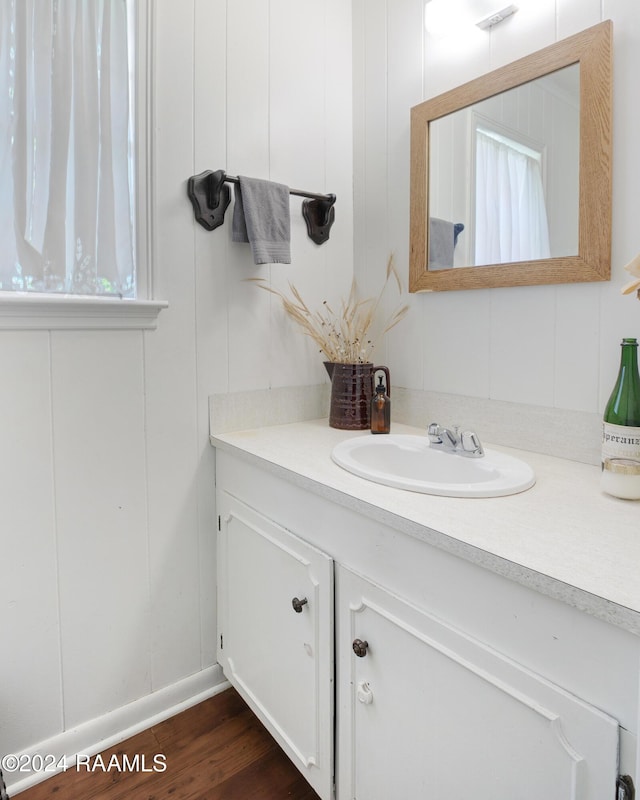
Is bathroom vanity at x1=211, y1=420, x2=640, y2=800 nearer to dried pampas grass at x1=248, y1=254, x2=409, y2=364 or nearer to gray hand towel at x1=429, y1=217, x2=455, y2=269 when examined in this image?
dried pampas grass at x1=248, y1=254, x2=409, y2=364

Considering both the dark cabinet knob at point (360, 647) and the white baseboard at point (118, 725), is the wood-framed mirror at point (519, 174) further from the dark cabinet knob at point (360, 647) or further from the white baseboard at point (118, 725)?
the white baseboard at point (118, 725)

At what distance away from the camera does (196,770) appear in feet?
4.17

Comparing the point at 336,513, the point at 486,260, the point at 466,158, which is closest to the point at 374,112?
the point at 466,158

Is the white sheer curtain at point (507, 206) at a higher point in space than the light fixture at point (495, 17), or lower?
lower

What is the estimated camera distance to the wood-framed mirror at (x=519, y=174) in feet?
3.59

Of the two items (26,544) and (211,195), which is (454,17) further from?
(26,544)

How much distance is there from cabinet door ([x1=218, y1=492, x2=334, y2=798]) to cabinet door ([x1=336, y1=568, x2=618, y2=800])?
5 centimetres

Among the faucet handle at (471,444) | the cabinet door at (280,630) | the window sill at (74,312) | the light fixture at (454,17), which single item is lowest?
the cabinet door at (280,630)

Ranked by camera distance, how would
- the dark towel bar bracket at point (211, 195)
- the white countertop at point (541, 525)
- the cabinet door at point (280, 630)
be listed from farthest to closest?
the dark towel bar bracket at point (211, 195)
the cabinet door at point (280, 630)
the white countertop at point (541, 525)

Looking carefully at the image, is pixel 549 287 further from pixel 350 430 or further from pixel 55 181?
pixel 55 181

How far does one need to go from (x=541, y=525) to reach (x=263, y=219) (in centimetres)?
107

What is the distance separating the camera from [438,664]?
0.81 meters

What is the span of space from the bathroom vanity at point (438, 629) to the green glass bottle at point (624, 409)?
0.10 m

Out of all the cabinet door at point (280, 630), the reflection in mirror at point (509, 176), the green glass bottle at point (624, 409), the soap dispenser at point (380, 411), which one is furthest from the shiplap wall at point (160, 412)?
the green glass bottle at point (624, 409)
